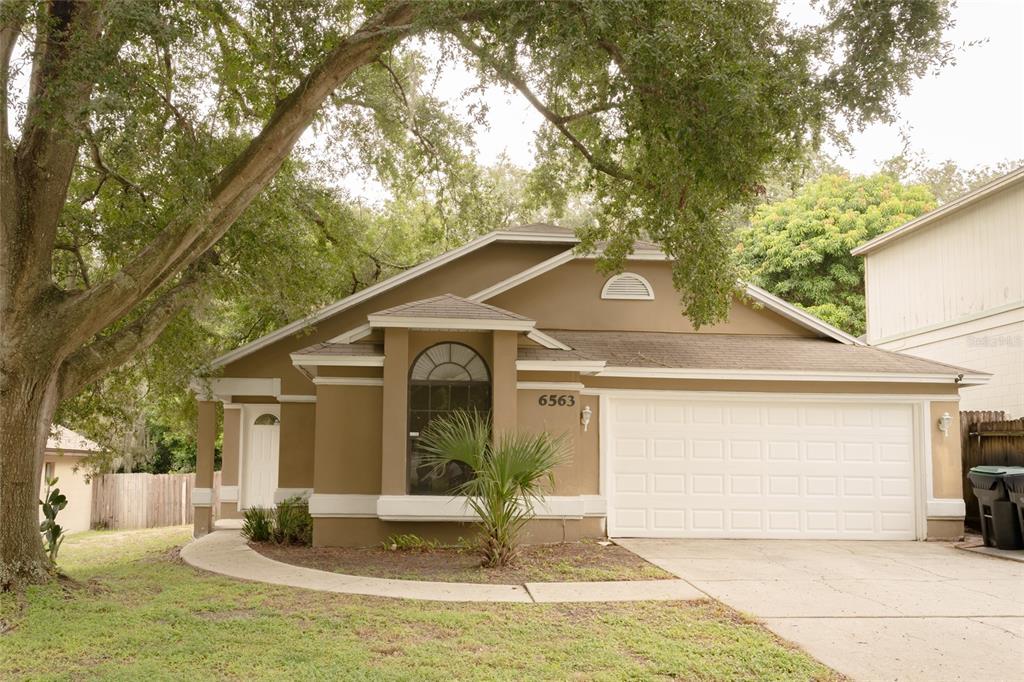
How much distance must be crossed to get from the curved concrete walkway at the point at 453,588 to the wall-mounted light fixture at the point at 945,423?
703 cm

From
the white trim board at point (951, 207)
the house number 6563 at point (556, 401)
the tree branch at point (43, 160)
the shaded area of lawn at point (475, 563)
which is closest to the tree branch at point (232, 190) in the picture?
the tree branch at point (43, 160)

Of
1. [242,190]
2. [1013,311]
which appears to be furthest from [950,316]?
[242,190]

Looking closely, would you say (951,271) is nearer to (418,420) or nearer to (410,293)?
(410,293)

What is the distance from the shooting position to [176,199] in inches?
389

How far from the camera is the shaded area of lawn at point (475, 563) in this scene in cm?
991

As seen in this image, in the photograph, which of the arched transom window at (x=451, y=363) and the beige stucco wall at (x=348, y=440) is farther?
the arched transom window at (x=451, y=363)

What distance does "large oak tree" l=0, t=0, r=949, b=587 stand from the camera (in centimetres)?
894

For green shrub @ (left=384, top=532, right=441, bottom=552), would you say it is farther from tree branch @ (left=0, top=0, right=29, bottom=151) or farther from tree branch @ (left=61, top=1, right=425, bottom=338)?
tree branch @ (left=0, top=0, right=29, bottom=151)

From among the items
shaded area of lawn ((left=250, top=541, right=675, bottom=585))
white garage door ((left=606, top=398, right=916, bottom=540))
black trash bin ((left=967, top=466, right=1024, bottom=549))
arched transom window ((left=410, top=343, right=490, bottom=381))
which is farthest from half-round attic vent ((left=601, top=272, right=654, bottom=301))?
black trash bin ((left=967, top=466, right=1024, bottom=549))

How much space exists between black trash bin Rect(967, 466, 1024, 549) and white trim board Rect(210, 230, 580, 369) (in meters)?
8.62

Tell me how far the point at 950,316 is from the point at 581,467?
409 inches

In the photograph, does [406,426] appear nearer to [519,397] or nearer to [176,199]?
[519,397]

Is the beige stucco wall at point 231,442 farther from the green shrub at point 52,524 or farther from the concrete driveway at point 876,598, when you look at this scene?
the concrete driveway at point 876,598

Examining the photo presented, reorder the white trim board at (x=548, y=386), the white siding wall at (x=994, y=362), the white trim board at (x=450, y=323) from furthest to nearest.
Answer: the white siding wall at (x=994, y=362)
the white trim board at (x=548, y=386)
the white trim board at (x=450, y=323)
